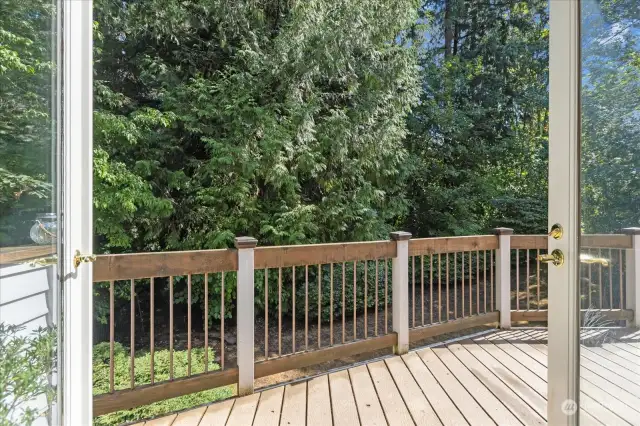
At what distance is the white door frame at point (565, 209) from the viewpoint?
4.00 feet

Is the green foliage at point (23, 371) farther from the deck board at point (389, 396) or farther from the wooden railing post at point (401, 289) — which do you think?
the wooden railing post at point (401, 289)

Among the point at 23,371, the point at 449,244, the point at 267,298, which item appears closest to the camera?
the point at 23,371

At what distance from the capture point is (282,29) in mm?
4617

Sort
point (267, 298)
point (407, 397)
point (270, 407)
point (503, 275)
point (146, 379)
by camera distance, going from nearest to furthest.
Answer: point (270, 407)
point (407, 397)
point (146, 379)
point (267, 298)
point (503, 275)

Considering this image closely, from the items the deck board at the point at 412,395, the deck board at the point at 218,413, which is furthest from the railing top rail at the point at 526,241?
the deck board at the point at 218,413

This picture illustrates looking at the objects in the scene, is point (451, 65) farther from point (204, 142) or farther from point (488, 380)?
point (488, 380)

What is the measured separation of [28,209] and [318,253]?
5.54 feet

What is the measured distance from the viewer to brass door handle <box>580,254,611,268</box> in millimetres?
1160

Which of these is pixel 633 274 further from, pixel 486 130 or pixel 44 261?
pixel 486 130

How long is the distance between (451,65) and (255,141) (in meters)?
4.37

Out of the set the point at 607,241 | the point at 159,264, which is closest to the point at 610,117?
the point at 607,241

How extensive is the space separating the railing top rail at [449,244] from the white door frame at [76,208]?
7.33 ft

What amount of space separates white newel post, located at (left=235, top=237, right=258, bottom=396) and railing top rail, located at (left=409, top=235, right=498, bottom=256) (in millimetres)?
1328

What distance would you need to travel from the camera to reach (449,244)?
122 inches
